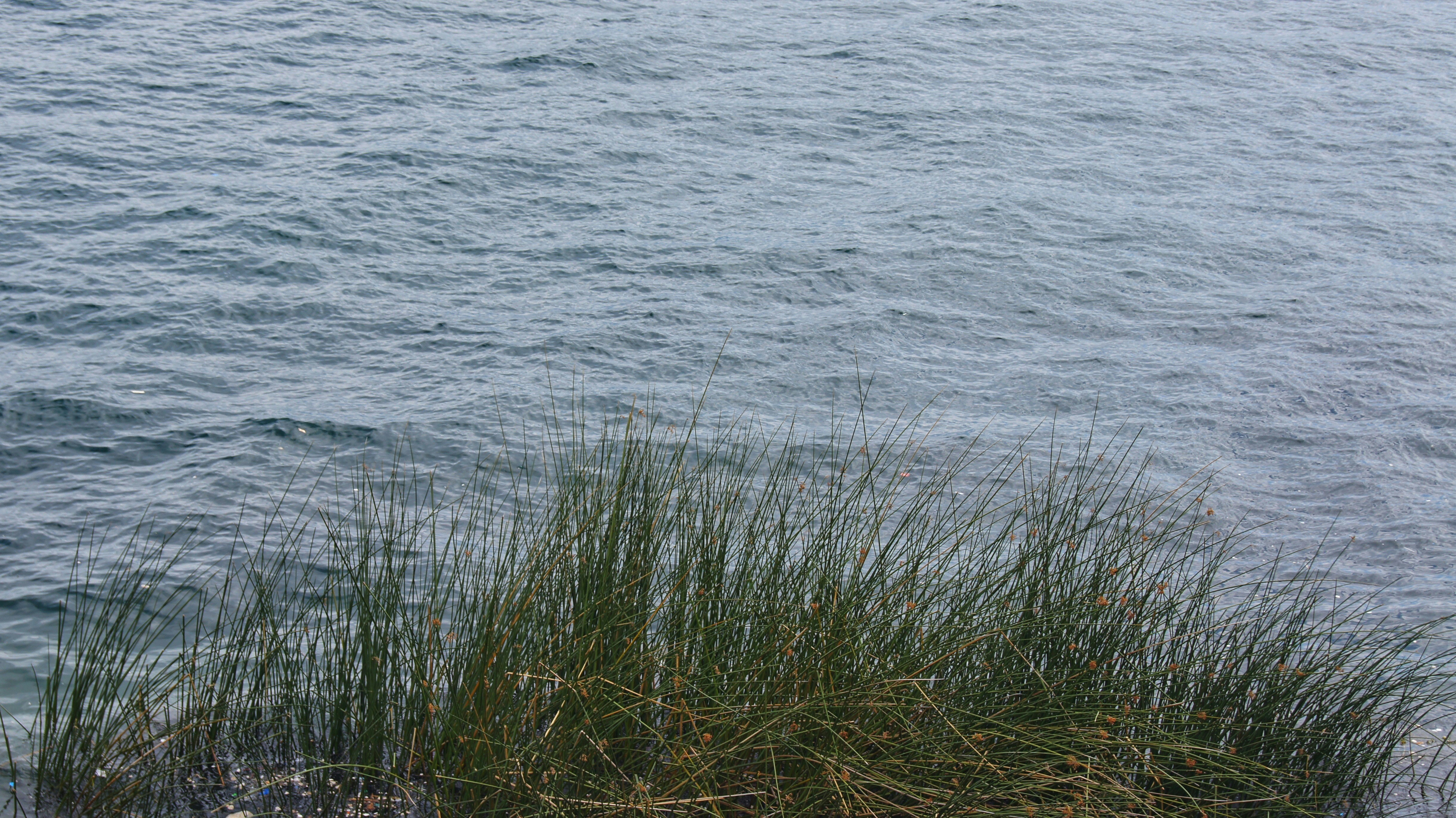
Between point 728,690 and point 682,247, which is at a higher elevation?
point 728,690

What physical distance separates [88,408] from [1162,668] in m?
5.29

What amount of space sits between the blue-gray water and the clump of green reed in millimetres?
1170

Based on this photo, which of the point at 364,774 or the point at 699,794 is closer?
the point at 699,794

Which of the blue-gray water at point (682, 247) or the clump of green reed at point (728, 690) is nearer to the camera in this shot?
the clump of green reed at point (728, 690)

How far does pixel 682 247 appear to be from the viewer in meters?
9.21

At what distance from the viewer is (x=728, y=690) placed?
113 inches

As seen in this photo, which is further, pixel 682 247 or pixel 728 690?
pixel 682 247

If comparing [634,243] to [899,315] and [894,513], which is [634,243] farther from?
[894,513]

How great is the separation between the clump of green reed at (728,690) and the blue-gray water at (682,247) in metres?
1.17

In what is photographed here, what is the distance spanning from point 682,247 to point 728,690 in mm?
6643

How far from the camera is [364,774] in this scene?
296cm

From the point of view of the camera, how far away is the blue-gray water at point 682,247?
6082mm

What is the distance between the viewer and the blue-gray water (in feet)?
20.0

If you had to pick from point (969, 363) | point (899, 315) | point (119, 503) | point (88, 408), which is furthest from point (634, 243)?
point (119, 503)
